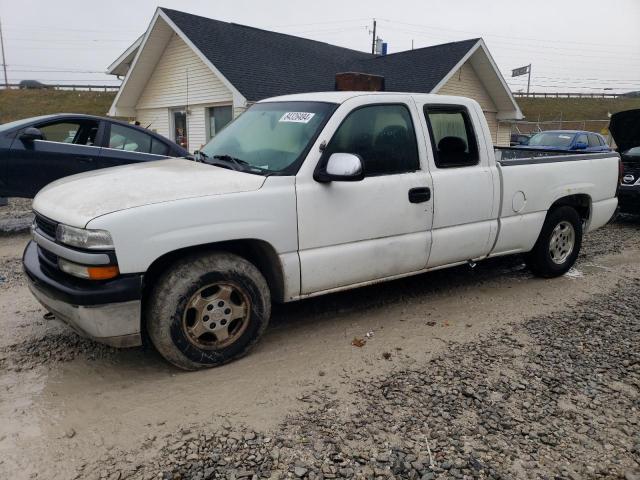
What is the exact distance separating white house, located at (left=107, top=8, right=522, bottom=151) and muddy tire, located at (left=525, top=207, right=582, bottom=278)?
9.86 m

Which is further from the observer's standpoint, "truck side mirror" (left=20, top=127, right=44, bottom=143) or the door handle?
"truck side mirror" (left=20, top=127, right=44, bottom=143)

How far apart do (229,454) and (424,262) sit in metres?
2.42

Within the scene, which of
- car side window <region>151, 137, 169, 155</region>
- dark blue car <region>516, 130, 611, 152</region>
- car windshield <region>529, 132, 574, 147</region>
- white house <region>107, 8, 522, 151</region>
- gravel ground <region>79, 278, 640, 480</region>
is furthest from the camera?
white house <region>107, 8, 522, 151</region>

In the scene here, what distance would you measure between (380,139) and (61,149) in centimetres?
519

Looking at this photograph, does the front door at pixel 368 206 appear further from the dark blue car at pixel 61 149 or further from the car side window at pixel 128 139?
the car side window at pixel 128 139

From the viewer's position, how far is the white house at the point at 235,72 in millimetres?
14984

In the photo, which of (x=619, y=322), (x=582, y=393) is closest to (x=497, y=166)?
(x=619, y=322)

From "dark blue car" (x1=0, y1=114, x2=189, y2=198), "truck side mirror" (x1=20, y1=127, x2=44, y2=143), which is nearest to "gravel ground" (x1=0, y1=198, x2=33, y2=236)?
"dark blue car" (x1=0, y1=114, x2=189, y2=198)

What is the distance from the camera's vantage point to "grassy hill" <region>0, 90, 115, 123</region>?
4828cm

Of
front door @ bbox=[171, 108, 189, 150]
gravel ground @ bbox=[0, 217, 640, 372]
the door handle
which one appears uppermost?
front door @ bbox=[171, 108, 189, 150]

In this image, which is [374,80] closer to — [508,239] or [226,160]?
[508,239]

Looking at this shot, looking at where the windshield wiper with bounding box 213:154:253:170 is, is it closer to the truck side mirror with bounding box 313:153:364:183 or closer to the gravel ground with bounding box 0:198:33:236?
the truck side mirror with bounding box 313:153:364:183

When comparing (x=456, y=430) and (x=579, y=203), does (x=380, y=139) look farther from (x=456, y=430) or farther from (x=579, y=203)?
(x=579, y=203)

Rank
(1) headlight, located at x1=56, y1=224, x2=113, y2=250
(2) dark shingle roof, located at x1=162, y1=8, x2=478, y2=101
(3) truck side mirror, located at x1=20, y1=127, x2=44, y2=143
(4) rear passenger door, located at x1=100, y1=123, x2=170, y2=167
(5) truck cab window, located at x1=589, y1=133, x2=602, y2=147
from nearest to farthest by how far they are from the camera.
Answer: (1) headlight, located at x1=56, y1=224, x2=113, y2=250 → (3) truck side mirror, located at x1=20, y1=127, x2=44, y2=143 → (4) rear passenger door, located at x1=100, y1=123, x2=170, y2=167 → (2) dark shingle roof, located at x1=162, y1=8, x2=478, y2=101 → (5) truck cab window, located at x1=589, y1=133, x2=602, y2=147
